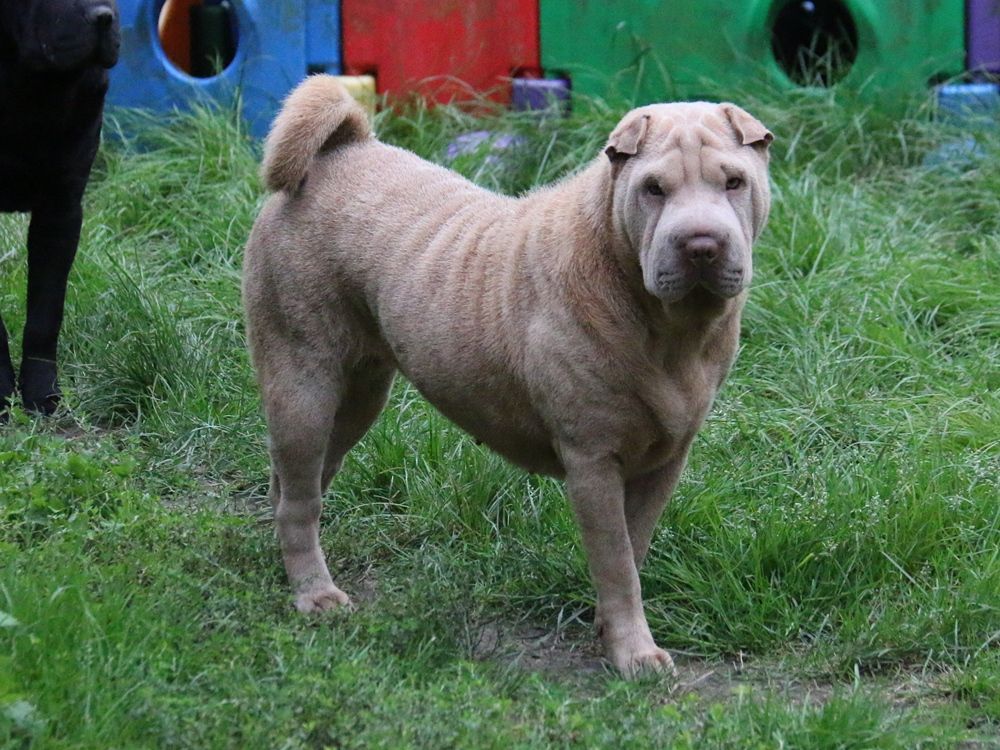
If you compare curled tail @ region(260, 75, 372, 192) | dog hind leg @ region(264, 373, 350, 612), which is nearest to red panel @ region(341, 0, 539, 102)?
curled tail @ region(260, 75, 372, 192)

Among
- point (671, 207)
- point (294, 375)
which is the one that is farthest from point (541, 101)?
point (671, 207)

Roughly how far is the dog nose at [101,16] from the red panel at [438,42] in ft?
8.81

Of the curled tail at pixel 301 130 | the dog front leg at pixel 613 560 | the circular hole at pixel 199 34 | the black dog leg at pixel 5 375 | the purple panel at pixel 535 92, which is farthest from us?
the circular hole at pixel 199 34

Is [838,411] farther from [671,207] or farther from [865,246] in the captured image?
[671,207]

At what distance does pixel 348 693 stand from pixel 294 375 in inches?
48.0

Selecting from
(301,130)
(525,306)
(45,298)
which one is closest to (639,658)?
(525,306)

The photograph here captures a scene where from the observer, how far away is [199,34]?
8.54 metres

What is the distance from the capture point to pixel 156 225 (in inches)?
279

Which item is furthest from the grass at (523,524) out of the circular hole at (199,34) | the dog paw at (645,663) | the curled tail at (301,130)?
the circular hole at (199,34)

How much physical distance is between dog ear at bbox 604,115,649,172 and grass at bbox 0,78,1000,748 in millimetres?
1230

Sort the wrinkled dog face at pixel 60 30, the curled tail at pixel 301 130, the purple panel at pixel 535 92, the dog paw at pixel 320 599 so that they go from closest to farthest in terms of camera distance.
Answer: the dog paw at pixel 320 599 < the curled tail at pixel 301 130 < the wrinkled dog face at pixel 60 30 < the purple panel at pixel 535 92

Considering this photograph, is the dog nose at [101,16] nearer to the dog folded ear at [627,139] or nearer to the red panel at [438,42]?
the dog folded ear at [627,139]

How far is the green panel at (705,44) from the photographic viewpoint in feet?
25.6

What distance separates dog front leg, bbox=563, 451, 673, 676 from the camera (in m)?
3.70
